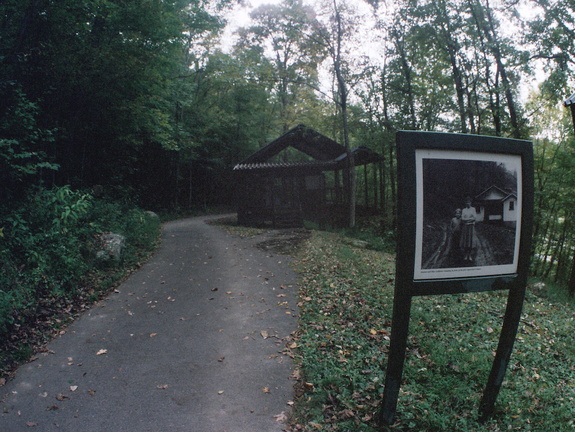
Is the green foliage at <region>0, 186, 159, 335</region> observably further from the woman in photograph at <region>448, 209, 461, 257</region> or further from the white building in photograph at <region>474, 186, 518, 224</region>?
the white building in photograph at <region>474, 186, 518, 224</region>

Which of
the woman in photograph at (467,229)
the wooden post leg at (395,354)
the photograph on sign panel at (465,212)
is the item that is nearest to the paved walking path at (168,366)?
the wooden post leg at (395,354)

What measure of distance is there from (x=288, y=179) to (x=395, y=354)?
16.7 m

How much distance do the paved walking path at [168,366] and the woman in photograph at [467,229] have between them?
7.41 feet

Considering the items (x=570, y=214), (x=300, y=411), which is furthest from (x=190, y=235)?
(x=570, y=214)

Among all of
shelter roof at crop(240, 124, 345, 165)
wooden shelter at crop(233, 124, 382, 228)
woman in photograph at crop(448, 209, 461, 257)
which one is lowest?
woman in photograph at crop(448, 209, 461, 257)

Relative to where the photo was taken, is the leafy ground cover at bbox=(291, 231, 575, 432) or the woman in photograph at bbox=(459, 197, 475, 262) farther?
the leafy ground cover at bbox=(291, 231, 575, 432)

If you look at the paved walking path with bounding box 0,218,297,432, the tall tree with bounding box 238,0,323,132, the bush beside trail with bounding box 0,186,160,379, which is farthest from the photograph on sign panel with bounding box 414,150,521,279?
the tall tree with bounding box 238,0,323,132

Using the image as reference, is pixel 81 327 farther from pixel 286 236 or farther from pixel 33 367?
pixel 286 236

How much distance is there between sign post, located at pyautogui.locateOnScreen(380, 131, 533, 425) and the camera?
8.12ft

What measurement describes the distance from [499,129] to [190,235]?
1292 cm

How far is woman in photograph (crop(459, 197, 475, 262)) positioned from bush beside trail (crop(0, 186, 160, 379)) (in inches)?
201

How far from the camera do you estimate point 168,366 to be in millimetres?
4242

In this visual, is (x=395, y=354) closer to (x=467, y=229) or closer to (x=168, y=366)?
(x=467, y=229)

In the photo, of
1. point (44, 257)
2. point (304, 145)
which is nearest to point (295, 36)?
point (304, 145)
